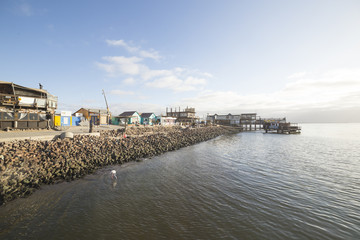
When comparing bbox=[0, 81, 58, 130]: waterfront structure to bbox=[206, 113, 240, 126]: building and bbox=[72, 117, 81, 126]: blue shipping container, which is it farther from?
bbox=[206, 113, 240, 126]: building

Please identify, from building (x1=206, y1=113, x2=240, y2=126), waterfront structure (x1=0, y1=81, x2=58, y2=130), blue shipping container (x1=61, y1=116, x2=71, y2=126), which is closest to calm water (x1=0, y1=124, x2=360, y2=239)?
waterfront structure (x1=0, y1=81, x2=58, y2=130)

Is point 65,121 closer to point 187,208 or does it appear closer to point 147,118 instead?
point 147,118

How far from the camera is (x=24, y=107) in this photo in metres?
23.6

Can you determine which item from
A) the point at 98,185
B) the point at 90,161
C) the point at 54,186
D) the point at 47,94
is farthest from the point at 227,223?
the point at 47,94

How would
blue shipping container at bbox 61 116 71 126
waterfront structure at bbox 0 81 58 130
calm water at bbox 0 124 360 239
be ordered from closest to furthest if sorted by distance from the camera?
1. calm water at bbox 0 124 360 239
2. waterfront structure at bbox 0 81 58 130
3. blue shipping container at bbox 61 116 71 126

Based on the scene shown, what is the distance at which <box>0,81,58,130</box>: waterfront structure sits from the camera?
1938 cm

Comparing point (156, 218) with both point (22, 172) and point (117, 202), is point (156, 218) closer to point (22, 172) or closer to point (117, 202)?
point (117, 202)

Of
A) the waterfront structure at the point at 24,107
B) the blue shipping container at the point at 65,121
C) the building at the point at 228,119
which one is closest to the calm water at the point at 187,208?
the waterfront structure at the point at 24,107

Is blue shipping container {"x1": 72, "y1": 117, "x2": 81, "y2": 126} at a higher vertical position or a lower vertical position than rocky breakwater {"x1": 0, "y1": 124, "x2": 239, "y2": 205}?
higher

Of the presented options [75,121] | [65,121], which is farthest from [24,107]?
[75,121]

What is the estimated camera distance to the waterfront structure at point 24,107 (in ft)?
63.6

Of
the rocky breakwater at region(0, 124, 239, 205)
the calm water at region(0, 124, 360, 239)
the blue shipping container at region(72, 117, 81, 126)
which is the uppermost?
the blue shipping container at region(72, 117, 81, 126)

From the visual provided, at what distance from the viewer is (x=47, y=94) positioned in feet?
89.1

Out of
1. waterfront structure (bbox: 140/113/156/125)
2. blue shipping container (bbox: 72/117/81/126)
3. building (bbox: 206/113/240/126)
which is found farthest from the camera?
building (bbox: 206/113/240/126)
